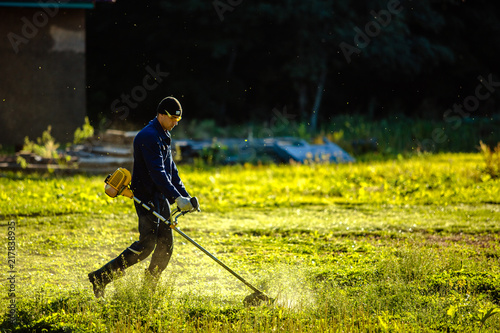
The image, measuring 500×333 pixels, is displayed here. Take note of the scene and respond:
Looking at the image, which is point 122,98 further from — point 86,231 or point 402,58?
point 86,231

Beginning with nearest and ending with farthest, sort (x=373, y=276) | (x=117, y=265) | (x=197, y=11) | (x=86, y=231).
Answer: (x=117, y=265), (x=373, y=276), (x=86, y=231), (x=197, y=11)

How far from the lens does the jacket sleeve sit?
5.70 m

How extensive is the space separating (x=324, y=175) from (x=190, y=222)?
4.91 metres

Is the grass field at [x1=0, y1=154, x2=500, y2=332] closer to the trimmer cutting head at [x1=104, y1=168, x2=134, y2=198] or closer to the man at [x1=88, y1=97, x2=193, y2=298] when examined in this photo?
the man at [x1=88, y1=97, x2=193, y2=298]

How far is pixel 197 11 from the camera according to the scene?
24781mm

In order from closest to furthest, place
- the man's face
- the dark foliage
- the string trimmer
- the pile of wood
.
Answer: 1. the string trimmer
2. the man's face
3. the pile of wood
4. the dark foliage

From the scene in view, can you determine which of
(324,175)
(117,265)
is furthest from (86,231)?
(324,175)
